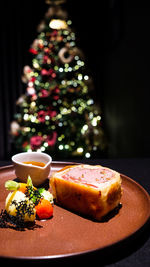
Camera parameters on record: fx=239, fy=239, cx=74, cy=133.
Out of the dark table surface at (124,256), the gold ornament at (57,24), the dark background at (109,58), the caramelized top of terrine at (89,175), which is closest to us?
the dark table surface at (124,256)

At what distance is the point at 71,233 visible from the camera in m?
0.82

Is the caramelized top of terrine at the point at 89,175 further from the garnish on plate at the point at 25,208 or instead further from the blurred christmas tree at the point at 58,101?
the blurred christmas tree at the point at 58,101

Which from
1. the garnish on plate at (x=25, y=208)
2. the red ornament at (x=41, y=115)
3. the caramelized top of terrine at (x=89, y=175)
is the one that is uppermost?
the red ornament at (x=41, y=115)

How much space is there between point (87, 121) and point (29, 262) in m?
3.30

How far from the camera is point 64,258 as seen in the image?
2.17 feet

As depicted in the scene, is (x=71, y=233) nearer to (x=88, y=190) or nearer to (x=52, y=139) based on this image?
(x=88, y=190)

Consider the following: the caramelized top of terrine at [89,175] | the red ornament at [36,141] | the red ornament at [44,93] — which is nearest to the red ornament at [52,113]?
the red ornament at [44,93]

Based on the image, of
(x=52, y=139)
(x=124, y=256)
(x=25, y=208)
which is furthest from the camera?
(x=52, y=139)

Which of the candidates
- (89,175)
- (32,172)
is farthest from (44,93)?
(89,175)

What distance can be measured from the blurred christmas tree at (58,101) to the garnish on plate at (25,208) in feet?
8.81

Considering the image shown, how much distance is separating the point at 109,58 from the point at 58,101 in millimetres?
2295

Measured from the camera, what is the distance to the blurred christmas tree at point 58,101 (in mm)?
3717

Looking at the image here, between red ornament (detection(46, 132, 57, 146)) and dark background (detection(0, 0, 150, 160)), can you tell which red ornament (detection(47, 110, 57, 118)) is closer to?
red ornament (detection(46, 132, 57, 146))

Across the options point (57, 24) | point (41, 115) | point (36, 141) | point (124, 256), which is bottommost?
point (36, 141)
